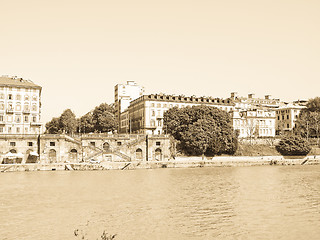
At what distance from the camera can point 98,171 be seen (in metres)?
58.8

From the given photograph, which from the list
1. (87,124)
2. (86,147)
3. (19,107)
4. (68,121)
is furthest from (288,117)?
(19,107)

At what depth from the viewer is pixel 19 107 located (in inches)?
3108

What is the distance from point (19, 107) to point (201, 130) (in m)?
38.9

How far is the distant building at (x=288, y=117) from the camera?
124m

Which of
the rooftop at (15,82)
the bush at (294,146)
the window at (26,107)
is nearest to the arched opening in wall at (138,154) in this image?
the window at (26,107)

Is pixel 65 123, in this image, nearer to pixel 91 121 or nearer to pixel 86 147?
pixel 91 121

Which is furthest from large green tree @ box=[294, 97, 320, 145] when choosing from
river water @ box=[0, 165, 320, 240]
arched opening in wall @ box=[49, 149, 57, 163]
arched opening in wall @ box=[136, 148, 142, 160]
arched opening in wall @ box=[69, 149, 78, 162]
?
river water @ box=[0, 165, 320, 240]

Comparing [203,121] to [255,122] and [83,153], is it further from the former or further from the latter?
[255,122]

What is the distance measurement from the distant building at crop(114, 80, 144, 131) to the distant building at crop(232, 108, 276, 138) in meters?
38.4

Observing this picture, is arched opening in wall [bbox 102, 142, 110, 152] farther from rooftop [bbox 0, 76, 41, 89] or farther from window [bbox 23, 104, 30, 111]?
rooftop [bbox 0, 76, 41, 89]

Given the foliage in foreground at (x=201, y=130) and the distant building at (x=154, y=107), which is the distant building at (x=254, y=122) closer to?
the distant building at (x=154, y=107)

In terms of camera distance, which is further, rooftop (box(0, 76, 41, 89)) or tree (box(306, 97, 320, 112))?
tree (box(306, 97, 320, 112))

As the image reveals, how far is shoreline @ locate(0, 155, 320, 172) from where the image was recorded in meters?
58.5

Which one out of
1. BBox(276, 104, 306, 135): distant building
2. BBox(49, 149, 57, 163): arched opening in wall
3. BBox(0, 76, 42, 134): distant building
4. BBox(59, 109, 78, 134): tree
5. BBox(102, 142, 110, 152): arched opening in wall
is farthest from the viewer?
BBox(276, 104, 306, 135): distant building
